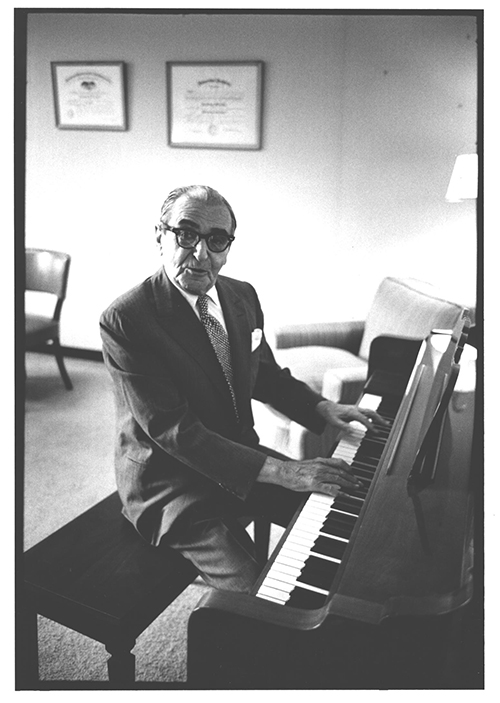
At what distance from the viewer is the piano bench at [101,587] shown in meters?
1.39

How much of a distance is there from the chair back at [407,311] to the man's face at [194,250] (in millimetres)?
1173

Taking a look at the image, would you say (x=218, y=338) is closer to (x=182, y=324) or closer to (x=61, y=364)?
(x=182, y=324)

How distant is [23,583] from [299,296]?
2332 millimetres

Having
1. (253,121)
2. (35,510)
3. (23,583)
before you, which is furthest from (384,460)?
(35,510)

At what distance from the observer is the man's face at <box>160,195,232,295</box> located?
144 cm

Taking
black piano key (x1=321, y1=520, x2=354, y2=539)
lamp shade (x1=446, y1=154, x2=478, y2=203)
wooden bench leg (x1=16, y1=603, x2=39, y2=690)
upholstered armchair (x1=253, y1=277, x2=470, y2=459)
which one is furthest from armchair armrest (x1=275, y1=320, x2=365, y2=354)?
Answer: wooden bench leg (x1=16, y1=603, x2=39, y2=690)

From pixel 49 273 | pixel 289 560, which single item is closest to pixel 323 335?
pixel 49 273

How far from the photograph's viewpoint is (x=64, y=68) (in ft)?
5.64

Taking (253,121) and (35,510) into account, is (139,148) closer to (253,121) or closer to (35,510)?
(253,121)

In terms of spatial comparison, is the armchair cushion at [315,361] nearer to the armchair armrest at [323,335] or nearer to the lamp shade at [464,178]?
the armchair armrest at [323,335]

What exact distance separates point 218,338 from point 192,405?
193 mm

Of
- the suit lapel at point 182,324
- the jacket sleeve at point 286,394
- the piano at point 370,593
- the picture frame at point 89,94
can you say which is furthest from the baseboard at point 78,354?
the piano at point 370,593

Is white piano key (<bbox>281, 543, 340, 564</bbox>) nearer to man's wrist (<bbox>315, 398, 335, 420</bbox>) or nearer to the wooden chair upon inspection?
man's wrist (<bbox>315, 398, 335, 420</bbox>)

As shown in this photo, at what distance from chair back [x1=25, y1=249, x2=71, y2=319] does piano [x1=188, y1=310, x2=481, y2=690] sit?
4.27 feet
